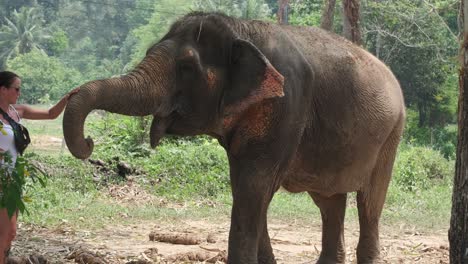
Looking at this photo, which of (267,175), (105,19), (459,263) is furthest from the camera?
(105,19)

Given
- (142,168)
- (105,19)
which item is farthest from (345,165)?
(105,19)

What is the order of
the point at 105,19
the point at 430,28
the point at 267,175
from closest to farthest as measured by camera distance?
the point at 267,175 → the point at 430,28 → the point at 105,19

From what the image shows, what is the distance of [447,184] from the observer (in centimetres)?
1565

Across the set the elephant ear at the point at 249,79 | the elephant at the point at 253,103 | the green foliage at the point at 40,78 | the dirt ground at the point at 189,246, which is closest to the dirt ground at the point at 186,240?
the dirt ground at the point at 189,246

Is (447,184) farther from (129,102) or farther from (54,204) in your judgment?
(129,102)

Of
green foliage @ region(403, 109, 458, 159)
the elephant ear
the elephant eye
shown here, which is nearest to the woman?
the elephant eye

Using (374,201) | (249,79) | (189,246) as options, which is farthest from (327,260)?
(249,79)

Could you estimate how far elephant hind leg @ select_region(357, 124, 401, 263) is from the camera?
729 cm

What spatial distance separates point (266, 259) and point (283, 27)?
1.83 m

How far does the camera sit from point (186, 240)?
319 inches

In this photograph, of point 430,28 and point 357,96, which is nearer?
point 357,96

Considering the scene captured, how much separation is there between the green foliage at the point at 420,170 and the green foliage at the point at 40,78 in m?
34.6

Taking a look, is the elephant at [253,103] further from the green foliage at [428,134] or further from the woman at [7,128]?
the green foliage at [428,134]

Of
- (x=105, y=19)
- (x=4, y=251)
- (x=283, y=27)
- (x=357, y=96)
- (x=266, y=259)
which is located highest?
(x=283, y=27)
